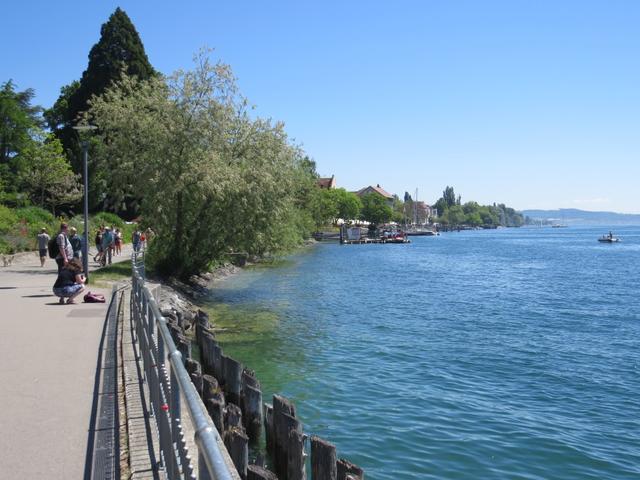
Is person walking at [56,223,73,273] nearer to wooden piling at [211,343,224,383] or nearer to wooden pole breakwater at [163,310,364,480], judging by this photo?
wooden pole breakwater at [163,310,364,480]

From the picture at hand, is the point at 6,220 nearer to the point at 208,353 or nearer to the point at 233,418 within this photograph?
the point at 208,353

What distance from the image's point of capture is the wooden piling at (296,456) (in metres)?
9.06

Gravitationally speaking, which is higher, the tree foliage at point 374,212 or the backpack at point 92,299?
the tree foliage at point 374,212

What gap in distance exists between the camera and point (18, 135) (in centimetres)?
5394

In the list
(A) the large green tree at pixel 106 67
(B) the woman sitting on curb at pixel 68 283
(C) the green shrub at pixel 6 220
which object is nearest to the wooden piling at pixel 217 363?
(B) the woman sitting on curb at pixel 68 283

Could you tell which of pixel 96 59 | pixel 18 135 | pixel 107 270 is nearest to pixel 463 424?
pixel 107 270

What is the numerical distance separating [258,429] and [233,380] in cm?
190

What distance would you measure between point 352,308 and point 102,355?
19.9 meters

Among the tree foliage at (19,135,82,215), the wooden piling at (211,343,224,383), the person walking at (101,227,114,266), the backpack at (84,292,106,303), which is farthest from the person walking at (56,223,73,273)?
the tree foliage at (19,135,82,215)

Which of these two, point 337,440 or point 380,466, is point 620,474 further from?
point 337,440

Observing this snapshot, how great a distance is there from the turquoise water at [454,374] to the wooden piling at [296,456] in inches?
74.4

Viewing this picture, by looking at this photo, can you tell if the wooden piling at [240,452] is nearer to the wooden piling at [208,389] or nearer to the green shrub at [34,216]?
the wooden piling at [208,389]

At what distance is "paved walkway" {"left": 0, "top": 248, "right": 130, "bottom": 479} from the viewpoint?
613 cm

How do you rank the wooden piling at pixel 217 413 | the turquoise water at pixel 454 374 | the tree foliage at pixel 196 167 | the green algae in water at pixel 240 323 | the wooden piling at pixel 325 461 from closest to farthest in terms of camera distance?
the wooden piling at pixel 325 461, the wooden piling at pixel 217 413, the turquoise water at pixel 454 374, the green algae in water at pixel 240 323, the tree foliage at pixel 196 167
